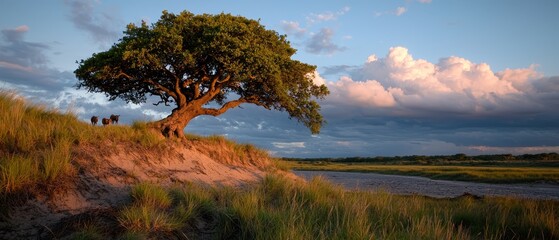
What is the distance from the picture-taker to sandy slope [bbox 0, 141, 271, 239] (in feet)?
24.4

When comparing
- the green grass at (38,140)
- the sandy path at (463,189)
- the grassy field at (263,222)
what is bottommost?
the sandy path at (463,189)

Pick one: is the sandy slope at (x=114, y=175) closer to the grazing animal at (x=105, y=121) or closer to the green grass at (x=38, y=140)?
the green grass at (x=38, y=140)

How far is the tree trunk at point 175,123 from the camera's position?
17513 millimetres

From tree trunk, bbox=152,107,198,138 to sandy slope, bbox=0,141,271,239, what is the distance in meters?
1.03

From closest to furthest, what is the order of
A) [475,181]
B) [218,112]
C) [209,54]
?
[209,54] → [218,112] → [475,181]

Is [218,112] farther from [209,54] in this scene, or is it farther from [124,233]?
[124,233]

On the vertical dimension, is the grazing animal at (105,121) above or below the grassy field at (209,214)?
above

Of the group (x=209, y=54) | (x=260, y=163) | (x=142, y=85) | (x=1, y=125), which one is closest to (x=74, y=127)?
(x=1, y=125)

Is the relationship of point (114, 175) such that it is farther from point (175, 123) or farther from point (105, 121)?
point (175, 123)

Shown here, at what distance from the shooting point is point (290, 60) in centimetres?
1983

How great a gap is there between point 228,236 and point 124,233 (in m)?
1.92

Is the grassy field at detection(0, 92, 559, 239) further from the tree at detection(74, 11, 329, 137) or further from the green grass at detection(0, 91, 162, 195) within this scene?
the tree at detection(74, 11, 329, 137)

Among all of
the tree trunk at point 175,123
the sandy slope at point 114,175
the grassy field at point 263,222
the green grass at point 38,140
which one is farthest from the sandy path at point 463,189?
the green grass at point 38,140

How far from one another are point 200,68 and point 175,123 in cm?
331
